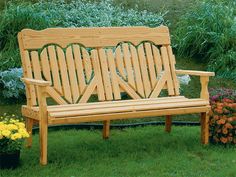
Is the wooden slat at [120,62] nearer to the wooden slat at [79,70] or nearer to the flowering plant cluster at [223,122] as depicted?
the wooden slat at [79,70]

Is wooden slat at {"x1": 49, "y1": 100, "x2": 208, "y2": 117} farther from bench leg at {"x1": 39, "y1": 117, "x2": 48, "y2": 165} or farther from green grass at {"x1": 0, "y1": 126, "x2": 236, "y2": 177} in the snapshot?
green grass at {"x1": 0, "y1": 126, "x2": 236, "y2": 177}

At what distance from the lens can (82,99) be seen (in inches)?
274

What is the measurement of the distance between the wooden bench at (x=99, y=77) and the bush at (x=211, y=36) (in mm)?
2125

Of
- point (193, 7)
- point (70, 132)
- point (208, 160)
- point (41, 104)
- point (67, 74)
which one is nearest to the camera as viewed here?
point (41, 104)

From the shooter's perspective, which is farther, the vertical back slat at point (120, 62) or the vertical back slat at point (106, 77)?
the vertical back slat at point (120, 62)

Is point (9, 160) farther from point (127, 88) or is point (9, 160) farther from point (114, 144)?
point (127, 88)

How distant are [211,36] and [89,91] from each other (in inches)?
134

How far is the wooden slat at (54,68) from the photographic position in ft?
22.4

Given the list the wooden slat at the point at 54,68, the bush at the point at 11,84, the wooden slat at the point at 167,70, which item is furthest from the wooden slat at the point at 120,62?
the bush at the point at 11,84

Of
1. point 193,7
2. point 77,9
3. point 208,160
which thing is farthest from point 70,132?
point 193,7

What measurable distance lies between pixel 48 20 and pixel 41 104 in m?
3.18

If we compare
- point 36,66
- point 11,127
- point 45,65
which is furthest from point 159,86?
point 11,127

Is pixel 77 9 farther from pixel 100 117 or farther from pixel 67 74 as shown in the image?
A: pixel 100 117

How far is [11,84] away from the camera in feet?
26.0
